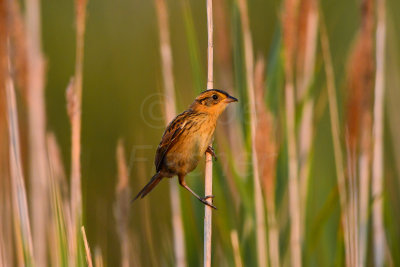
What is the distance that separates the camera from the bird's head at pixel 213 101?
2.67 m

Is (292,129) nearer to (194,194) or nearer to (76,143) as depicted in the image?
(194,194)

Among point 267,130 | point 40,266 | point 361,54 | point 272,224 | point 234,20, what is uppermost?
point 234,20

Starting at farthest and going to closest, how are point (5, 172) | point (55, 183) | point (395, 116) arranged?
point (395, 116) → point (5, 172) → point (55, 183)

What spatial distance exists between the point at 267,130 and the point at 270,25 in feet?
9.05

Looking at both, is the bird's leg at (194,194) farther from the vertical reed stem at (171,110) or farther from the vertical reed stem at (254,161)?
the vertical reed stem at (254,161)

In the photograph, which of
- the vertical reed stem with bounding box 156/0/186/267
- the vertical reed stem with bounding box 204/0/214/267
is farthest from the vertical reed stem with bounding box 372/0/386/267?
the vertical reed stem with bounding box 204/0/214/267

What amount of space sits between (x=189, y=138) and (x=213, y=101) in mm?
221

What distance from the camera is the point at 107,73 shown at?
15.6ft

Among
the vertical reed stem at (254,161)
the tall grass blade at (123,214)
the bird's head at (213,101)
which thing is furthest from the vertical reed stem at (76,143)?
the vertical reed stem at (254,161)

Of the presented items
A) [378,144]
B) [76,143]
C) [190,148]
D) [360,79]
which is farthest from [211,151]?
[378,144]

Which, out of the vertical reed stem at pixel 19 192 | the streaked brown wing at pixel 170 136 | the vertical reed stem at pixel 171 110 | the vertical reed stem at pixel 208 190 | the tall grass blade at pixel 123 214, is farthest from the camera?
the vertical reed stem at pixel 171 110

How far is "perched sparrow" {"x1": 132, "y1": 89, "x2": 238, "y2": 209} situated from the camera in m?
2.70

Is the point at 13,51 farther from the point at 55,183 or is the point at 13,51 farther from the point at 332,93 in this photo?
the point at 332,93

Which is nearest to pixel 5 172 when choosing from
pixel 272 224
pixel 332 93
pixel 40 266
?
pixel 40 266
